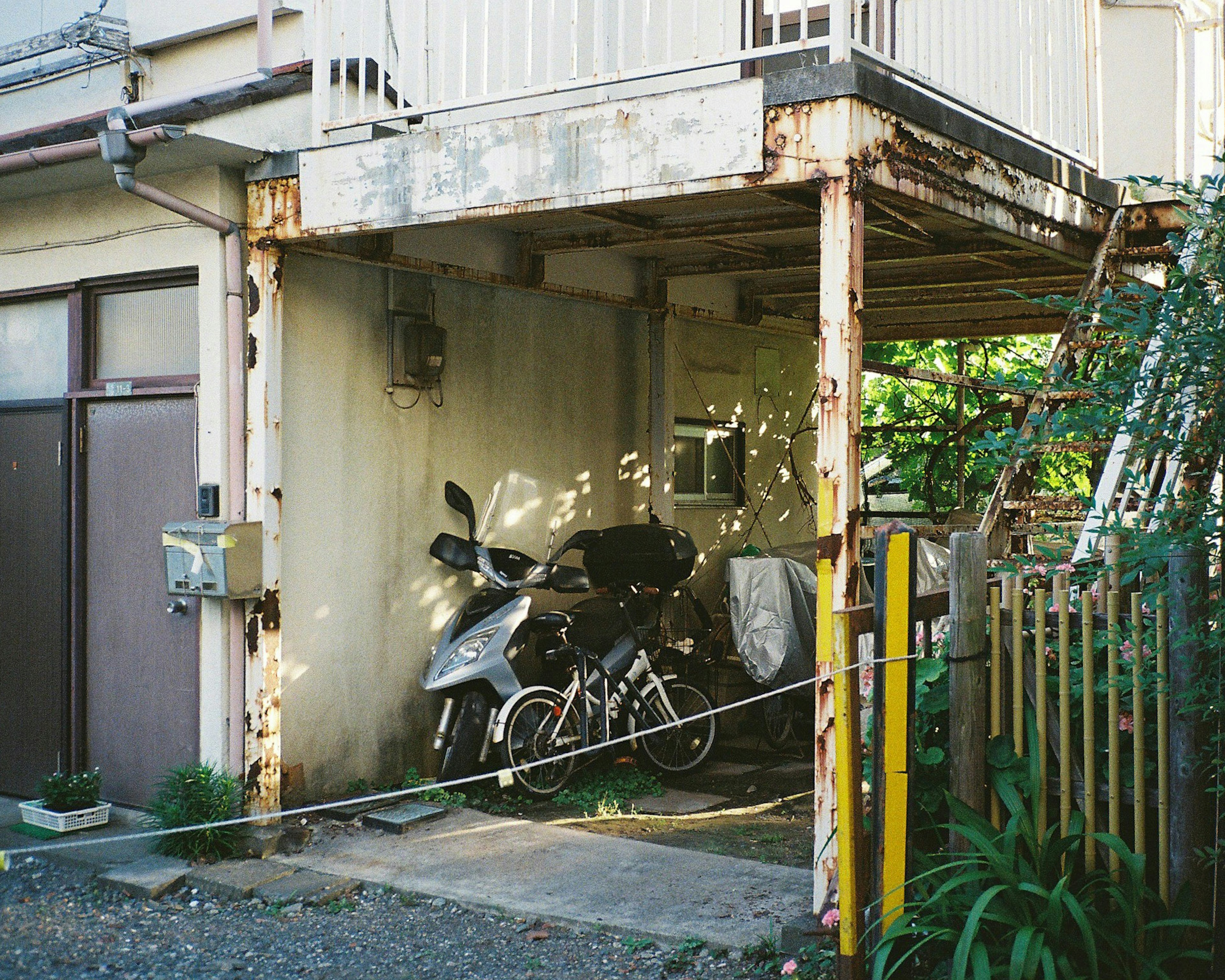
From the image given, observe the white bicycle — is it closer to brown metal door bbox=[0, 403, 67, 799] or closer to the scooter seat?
the scooter seat

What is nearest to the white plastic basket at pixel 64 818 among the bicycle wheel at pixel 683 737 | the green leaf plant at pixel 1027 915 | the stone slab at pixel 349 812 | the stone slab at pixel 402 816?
the stone slab at pixel 349 812

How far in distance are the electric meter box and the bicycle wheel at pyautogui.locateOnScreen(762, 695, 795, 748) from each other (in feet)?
12.7

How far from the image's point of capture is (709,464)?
994 cm

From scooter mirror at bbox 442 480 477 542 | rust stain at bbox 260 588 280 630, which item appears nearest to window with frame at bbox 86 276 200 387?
rust stain at bbox 260 588 280 630

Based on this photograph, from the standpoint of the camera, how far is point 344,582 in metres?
7.04

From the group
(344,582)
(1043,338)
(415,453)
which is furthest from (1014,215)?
(1043,338)

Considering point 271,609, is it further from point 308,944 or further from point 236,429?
point 308,944

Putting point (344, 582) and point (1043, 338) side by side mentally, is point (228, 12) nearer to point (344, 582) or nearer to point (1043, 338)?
point (344, 582)

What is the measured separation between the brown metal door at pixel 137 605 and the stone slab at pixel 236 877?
86cm

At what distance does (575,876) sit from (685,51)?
210 inches

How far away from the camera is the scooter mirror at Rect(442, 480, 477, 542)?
7.52 metres

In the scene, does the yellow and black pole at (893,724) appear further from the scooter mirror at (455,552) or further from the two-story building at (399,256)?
the scooter mirror at (455,552)

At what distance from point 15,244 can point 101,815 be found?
11.3 feet

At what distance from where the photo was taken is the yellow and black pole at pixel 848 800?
4215 millimetres
